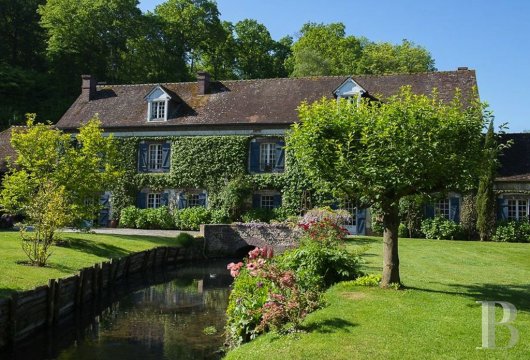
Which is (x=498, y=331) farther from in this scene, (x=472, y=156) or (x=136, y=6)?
(x=136, y=6)

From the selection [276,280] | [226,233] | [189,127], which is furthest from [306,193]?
[276,280]

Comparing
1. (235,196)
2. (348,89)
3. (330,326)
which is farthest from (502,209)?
(330,326)

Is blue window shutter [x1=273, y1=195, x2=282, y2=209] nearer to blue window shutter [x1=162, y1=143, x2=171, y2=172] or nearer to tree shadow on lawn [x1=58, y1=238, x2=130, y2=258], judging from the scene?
blue window shutter [x1=162, y1=143, x2=171, y2=172]

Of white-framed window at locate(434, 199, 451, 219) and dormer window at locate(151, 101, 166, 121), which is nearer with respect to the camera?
white-framed window at locate(434, 199, 451, 219)

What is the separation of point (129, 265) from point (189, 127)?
13981 mm

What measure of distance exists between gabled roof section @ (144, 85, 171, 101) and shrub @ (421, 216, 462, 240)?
56.8ft

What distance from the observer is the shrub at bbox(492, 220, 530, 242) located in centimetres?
2597

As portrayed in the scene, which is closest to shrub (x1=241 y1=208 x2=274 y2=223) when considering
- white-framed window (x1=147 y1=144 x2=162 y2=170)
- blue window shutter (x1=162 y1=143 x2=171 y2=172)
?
blue window shutter (x1=162 y1=143 x2=171 y2=172)

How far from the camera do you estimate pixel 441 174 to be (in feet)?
38.9

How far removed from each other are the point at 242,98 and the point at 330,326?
A: 2529 cm

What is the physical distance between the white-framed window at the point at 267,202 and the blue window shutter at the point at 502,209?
12131 millimetres

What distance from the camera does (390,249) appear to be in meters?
12.3

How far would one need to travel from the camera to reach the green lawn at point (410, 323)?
792 cm

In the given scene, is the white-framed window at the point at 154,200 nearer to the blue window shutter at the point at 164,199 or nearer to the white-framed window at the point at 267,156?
the blue window shutter at the point at 164,199
